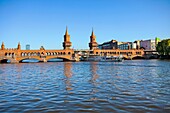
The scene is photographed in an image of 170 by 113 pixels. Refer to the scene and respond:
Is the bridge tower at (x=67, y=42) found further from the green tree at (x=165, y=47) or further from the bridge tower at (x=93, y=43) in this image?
the green tree at (x=165, y=47)

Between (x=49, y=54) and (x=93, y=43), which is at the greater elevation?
(x=93, y=43)

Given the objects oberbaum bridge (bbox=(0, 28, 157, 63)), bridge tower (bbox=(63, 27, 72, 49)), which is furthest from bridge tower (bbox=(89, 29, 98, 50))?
bridge tower (bbox=(63, 27, 72, 49))

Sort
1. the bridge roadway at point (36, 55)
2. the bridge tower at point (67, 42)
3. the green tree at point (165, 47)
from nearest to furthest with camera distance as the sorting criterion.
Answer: the green tree at point (165, 47), the bridge roadway at point (36, 55), the bridge tower at point (67, 42)

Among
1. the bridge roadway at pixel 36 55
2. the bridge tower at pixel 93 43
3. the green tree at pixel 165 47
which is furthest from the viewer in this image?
the bridge tower at pixel 93 43

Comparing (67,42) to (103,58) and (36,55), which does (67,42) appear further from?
(103,58)

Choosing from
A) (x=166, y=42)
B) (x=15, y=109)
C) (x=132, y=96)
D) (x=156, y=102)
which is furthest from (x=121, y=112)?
(x=166, y=42)

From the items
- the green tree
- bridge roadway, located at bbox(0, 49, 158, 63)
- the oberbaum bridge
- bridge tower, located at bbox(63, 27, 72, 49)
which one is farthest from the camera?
bridge tower, located at bbox(63, 27, 72, 49)

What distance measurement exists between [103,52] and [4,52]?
66.8 meters

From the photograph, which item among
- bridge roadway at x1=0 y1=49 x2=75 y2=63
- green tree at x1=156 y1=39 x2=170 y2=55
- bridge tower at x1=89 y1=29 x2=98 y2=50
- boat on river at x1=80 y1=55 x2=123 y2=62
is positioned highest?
bridge tower at x1=89 y1=29 x2=98 y2=50

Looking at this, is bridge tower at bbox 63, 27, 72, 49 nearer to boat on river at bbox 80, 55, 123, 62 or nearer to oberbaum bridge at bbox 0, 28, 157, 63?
oberbaum bridge at bbox 0, 28, 157, 63

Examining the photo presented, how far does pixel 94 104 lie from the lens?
39.4 feet

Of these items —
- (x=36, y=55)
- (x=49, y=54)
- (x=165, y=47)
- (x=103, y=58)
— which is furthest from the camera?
(x=49, y=54)

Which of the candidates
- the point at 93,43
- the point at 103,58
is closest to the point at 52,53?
the point at 103,58

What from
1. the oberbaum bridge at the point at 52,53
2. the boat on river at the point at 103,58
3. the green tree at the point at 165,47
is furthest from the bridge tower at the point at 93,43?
the green tree at the point at 165,47
